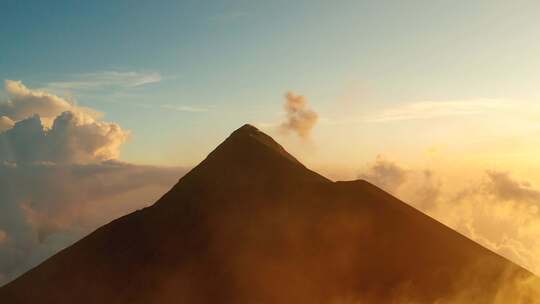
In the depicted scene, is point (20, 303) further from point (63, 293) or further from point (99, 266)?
point (99, 266)

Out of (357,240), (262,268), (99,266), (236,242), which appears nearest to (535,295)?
(357,240)

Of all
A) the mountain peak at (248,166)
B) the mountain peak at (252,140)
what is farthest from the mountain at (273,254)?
the mountain peak at (252,140)

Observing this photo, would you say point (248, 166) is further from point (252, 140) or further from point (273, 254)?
point (273, 254)

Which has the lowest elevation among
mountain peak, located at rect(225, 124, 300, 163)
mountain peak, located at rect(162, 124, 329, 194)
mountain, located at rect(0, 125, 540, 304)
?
mountain, located at rect(0, 125, 540, 304)

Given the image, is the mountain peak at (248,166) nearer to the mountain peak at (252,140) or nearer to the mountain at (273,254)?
the mountain peak at (252,140)

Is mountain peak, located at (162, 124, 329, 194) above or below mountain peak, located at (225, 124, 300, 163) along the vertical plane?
below

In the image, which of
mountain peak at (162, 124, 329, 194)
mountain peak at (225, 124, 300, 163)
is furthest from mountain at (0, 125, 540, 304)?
mountain peak at (225, 124, 300, 163)

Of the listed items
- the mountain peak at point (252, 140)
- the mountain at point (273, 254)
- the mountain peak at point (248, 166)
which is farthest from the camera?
the mountain peak at point (252, 140)

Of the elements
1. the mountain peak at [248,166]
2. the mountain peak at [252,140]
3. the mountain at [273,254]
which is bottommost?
the mountain at [273,254]

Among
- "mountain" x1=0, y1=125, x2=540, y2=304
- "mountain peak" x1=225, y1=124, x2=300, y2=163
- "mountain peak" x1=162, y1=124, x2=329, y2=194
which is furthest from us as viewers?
"mountain peak" x1=225, y1=124, x2=300, y2=163

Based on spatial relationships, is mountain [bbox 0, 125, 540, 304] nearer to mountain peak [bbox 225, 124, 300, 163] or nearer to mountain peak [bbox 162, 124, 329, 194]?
mountain peak [bbox 162, 124, 329, 194]
